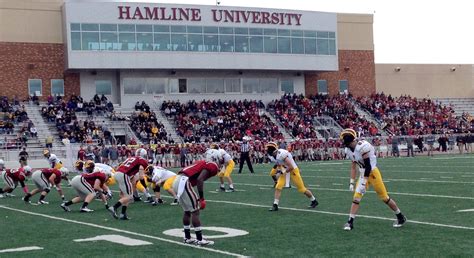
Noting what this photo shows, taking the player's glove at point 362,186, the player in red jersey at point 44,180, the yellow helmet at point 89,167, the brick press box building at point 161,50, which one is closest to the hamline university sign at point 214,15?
the brick press box building at point 161,50

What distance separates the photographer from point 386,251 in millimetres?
9195

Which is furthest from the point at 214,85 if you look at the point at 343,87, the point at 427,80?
the point at 427,80

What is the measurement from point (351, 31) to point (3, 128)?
89.2 feet

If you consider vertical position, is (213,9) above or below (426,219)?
above

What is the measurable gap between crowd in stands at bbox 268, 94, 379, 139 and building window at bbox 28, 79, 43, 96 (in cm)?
1457

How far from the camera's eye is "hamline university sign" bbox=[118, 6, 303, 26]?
45.4 m

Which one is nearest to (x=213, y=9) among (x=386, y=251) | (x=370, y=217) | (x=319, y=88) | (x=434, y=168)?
(x=319, y=88)

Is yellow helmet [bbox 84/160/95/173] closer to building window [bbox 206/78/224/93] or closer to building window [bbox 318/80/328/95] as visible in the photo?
building window [bbox 206/78/224/93]

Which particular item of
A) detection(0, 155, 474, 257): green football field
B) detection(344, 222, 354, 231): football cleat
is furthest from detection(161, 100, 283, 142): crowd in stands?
detection(344, 222, 354, 231): football cleat

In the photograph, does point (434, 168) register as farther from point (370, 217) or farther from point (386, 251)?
point (386, 251)

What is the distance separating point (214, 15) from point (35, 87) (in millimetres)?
12059

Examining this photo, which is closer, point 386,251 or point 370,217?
point 386,251

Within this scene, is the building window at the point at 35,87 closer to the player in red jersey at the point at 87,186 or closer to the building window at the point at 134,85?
the building window at the point at 134,85

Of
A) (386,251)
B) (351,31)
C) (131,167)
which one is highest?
(351,31)
